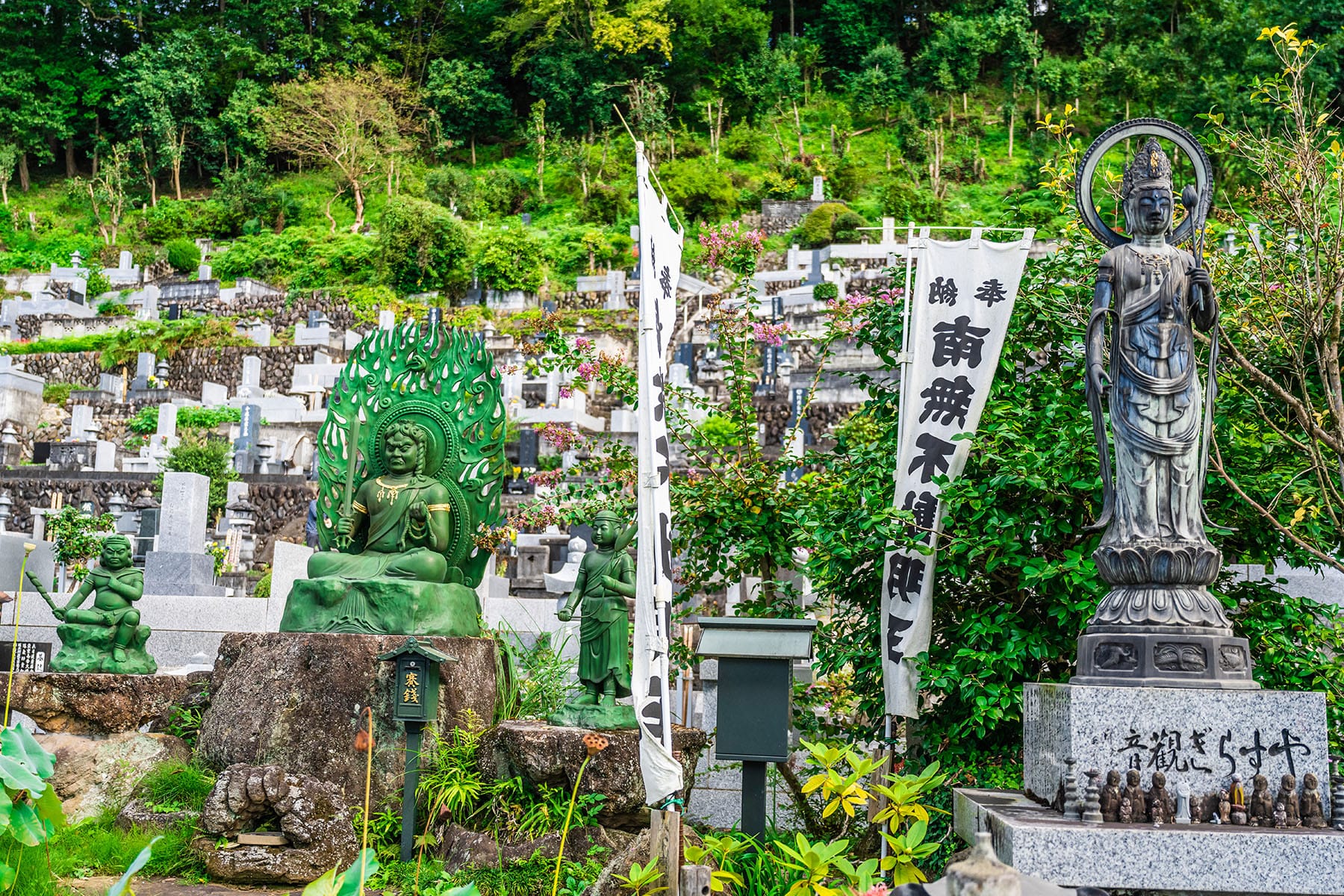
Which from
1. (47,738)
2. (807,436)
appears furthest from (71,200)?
(47,738)

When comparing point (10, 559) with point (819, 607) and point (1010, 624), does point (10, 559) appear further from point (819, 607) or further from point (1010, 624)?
point (1010, 624)

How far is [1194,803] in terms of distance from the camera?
13.7 ft

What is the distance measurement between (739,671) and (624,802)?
62.8 inches

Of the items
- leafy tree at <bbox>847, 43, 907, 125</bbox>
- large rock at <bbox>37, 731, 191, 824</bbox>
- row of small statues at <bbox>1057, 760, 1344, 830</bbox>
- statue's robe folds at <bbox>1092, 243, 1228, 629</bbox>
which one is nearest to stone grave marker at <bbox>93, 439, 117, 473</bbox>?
large rock at <bbox>37, 731, 191, 824</bbox>

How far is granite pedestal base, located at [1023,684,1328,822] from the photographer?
4191mm

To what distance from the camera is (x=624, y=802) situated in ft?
20.3

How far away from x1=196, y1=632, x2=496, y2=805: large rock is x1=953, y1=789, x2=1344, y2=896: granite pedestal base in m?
3.94

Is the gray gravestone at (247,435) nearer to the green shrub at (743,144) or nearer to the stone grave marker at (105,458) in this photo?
the stone grave marker at (105,458)

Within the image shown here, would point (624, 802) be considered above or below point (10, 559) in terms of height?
below

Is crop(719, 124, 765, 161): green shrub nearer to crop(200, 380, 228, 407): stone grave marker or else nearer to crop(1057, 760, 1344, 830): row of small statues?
crop(200, 380, 228, 407): stone grave marker

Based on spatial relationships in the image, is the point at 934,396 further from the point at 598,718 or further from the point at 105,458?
the point at 105,458

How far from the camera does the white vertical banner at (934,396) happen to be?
5.71m

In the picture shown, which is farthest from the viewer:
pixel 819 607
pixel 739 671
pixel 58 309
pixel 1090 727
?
pixel 58 309

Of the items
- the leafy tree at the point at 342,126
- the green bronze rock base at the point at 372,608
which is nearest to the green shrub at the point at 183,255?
the leafy tree at the point at 342,126
